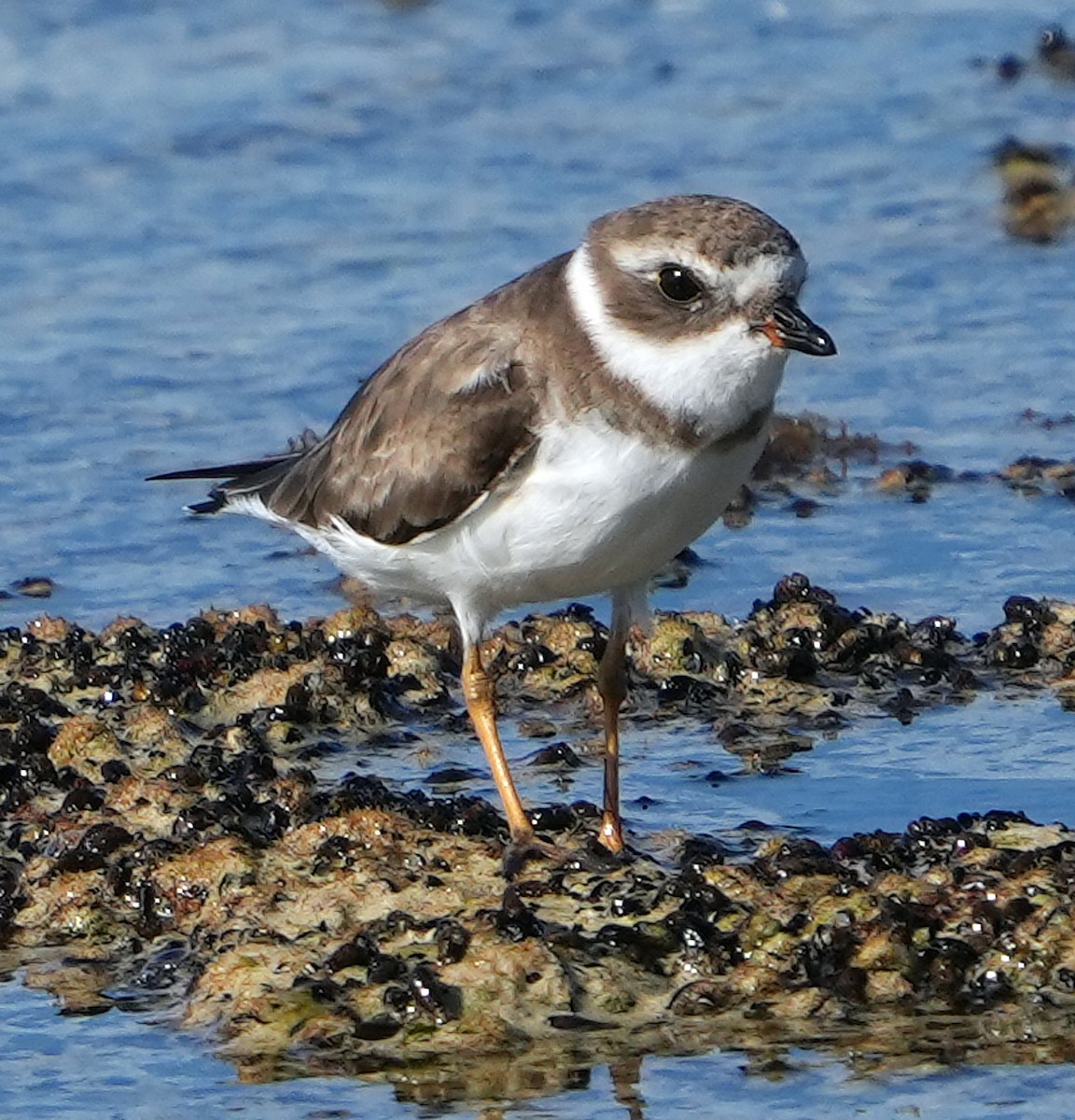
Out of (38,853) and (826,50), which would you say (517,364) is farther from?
(826,50)

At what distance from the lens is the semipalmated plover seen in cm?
566

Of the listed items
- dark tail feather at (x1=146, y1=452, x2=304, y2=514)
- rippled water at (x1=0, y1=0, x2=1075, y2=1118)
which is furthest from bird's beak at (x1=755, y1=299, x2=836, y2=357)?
dark tail feather at (x1=146, y1=452, x2=304, y2=514)

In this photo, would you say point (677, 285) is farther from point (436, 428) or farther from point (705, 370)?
point (436, 428)

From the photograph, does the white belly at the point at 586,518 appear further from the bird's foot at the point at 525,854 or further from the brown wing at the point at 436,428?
the bird's foot at the point at 525,854

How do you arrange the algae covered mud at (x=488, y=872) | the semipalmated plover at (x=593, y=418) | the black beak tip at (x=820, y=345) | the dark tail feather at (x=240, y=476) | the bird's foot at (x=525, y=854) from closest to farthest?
the algae covered mud at (x=488, y=872), the black beak tip at (x=820, y=345), the semipalmated plover at (x=593, y=418), the bird's foot at (x=525, y=854), the dark tail feather at (x=240, y=476)

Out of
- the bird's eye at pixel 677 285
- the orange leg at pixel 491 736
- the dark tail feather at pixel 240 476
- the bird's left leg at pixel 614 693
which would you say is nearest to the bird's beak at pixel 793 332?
the bird's eye at pixel 677 285

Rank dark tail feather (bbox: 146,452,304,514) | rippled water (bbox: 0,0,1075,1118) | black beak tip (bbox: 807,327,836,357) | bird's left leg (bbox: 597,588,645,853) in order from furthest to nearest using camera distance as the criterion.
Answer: dark tail feather (bbox: 146,452,304,514)
rippled water (bbox: 0,0,1075,1118)
bird's left leg (bbox: 597,588,645,853)
black beak tip (bbox: 807,327,836,357)

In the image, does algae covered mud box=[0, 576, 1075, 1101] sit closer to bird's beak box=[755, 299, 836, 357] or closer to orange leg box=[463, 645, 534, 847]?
orange leg box=[463, 645, 534, 847]

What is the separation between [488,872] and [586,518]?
36.4 inches

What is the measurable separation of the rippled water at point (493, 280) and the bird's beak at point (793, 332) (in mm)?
1414

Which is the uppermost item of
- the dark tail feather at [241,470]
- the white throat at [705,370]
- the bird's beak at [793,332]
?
the bird's beak at [793,332]

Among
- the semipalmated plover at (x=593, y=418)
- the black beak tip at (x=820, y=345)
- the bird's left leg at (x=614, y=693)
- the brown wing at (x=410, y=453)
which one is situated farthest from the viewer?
the bird's left leg at (x=614, y=693)

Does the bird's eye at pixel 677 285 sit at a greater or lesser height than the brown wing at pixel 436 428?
greater

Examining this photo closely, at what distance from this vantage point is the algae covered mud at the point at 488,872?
5.36m
